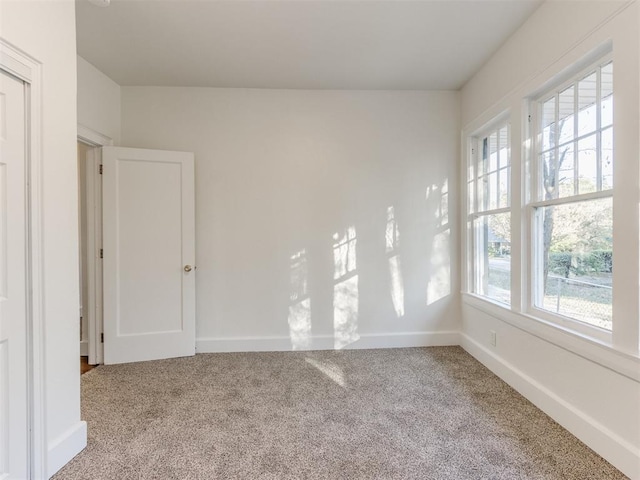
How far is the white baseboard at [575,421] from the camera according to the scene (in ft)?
5.16

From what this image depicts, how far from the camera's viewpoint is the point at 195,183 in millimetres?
3258

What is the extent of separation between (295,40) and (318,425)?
9.05 ft

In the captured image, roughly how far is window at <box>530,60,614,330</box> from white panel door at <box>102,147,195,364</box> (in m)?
2.99

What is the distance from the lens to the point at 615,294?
1.68 meters

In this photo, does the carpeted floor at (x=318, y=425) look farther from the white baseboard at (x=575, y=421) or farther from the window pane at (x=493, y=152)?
the window pane at (x=493, y=152)

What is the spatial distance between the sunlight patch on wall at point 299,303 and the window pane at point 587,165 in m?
2.30

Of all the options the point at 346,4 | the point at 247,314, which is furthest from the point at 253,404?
the point at 346,4

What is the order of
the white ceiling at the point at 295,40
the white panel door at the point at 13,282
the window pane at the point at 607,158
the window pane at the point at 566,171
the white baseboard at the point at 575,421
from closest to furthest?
the white panel door at the point at 13,282 < the white baseboard at the point at 575,421 < the window pane at the point at 607,158 < the window pane at the point at 566,171 < the white ceiling at the point at 295,40

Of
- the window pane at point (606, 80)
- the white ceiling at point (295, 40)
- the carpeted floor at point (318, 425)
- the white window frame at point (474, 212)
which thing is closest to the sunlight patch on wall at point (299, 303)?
the carpeted floor at point (318, 425)

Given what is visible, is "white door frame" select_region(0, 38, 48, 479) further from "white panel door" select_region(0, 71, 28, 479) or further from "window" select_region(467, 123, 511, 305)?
"window" select_region(467, 123, 511, 305)

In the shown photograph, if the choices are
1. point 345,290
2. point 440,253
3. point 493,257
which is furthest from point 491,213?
point 345,290

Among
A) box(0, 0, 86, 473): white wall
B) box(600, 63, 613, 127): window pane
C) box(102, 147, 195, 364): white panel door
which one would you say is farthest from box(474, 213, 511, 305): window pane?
box(0, 0, 86, 473): white wall

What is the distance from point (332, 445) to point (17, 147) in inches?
86.6

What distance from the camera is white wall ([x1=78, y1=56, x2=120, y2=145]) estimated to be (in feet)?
8.96
